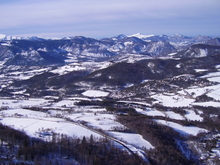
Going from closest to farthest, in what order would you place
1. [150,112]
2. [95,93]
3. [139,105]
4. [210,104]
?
[150,112]
[210,104]
[139,105]
[95,93]

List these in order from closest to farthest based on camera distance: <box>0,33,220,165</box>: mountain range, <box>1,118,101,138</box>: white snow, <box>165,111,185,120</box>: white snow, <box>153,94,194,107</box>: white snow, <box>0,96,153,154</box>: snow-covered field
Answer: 1. <box>0,33,220,165</box>: mountain range
2. <box>0,96,153,154</box>: snow-covered field
3. <box>1,118,101,138</box>: white snow
4. <box>165,111,185,120</box>: white snow
5. <box>153,94,194,107</box>: white snow

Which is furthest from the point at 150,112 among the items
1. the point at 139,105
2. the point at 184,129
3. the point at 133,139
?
the point at 133,139

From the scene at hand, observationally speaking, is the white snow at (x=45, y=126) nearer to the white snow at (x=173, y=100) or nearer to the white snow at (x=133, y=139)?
the white snow at (x=133, y=139)

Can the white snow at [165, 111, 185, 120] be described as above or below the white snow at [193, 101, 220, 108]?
below

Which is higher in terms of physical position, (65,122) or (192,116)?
(65,122)

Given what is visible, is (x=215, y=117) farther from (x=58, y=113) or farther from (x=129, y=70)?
(x=129, y=70)

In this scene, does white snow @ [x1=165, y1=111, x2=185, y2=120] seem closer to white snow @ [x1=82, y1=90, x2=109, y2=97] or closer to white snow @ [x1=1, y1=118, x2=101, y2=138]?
white snow @ [x1=1, y1=118, x2=101, y2=138]

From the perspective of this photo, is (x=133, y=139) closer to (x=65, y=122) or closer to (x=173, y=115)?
(x=65, y=122)

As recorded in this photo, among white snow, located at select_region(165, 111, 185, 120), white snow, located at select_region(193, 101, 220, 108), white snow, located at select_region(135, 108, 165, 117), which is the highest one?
white snow, located at select_region(193, 101, 220, 108)

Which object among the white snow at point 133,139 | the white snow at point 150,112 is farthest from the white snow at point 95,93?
the white snow at point 133,139

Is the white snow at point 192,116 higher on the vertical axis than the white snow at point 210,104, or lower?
lower

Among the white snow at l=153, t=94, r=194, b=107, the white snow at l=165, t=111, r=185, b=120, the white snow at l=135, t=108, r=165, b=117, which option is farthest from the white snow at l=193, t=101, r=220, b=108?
the white snow at l=135, t=108, r=165, b=117
